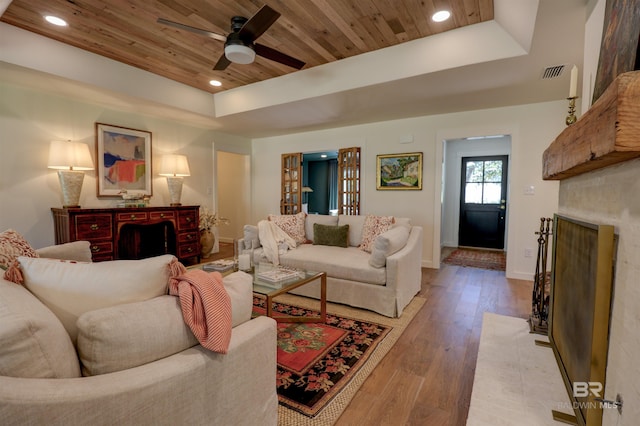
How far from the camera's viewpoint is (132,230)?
13.7 feet

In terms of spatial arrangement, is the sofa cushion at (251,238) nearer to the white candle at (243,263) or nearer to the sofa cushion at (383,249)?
the white candle at (243,263)

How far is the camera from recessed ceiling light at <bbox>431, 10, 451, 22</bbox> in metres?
2.45

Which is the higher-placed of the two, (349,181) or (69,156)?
(69,156)

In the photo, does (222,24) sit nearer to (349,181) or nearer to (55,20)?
(55,20)

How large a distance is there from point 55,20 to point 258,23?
1.99m

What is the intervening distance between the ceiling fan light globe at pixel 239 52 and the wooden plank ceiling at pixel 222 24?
1.10 ft

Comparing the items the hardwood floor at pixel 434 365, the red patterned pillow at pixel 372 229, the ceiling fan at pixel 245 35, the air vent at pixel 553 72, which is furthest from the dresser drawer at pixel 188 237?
the air vent at pixel 553 72

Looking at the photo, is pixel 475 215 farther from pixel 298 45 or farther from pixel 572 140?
pixel 572 140

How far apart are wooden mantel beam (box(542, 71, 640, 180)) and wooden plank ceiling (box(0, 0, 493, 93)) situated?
1925mm

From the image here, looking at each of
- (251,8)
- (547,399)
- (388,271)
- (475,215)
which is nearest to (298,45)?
(251,8)

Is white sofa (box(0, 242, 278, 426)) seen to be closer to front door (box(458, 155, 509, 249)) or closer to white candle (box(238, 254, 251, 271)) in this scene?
white candle (box(238, 254, 251, 271))

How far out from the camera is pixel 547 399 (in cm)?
126

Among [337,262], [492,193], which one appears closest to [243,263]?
[337,262]

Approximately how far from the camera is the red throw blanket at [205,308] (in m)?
1.02
